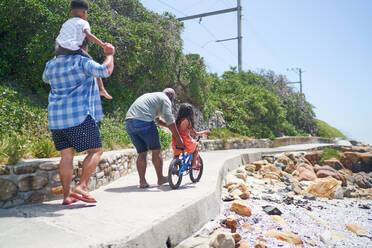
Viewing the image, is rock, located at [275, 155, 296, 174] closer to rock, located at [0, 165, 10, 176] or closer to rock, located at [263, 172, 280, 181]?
rock, located at [263, 172, 280, 181]

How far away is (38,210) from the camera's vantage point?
123 inches

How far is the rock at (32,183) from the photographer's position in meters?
3.42

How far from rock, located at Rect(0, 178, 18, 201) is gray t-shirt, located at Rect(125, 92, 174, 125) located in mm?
1760

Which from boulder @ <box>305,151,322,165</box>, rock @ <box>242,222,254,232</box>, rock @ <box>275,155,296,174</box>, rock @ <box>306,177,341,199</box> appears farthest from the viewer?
boulder @ <box>305,151,322,165</box>

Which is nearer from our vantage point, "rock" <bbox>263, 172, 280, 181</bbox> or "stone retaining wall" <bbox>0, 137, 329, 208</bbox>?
"stone retaining wall" <bbox>0, 137, 329, 208</bbox>

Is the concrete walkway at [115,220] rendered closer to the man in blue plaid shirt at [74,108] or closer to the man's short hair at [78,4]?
the man in blue plaid shirt at [74,108]

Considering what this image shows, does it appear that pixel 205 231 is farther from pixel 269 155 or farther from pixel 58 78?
pixel 269 155

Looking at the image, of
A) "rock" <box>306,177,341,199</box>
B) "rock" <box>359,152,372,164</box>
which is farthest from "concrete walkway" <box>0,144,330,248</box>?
"rock" <box>359,152,372,164</box>

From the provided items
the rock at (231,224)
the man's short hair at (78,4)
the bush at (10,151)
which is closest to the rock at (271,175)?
the rock at (231,224)

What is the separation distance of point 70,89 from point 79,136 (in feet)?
1.66

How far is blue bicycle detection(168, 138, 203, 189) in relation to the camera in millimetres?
4395

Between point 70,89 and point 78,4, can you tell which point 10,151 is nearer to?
point 70,89

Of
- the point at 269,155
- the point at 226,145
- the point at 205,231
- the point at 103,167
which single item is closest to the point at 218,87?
the point at 226,145

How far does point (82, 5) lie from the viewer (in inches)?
127
